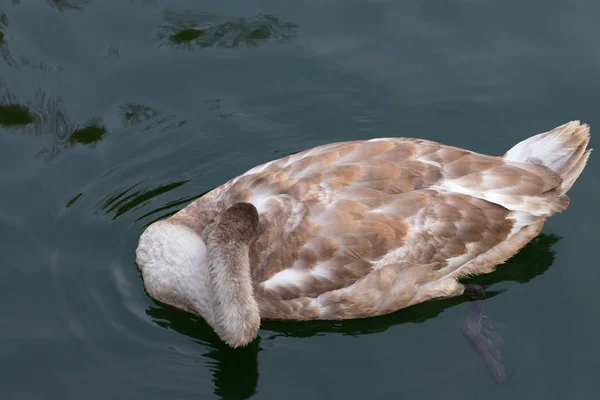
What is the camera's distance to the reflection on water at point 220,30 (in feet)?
38.3

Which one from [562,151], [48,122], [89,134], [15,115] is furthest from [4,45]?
[562,151]

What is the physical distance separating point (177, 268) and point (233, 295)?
853 mm

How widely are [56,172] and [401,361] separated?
437cm

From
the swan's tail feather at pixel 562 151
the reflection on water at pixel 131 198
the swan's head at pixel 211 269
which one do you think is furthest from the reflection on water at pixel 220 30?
the swan's tail feather at pixel 562 151

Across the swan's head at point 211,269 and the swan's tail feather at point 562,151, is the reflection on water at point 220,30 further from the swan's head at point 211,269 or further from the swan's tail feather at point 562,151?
the swan's tail feather at point 562,151

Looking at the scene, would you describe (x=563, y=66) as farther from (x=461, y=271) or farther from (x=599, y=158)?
(x=461, y=271)

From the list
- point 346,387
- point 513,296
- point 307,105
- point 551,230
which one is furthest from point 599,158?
point 346,387

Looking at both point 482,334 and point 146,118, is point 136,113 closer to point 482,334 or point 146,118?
point 146,118

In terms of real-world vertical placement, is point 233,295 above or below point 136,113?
below

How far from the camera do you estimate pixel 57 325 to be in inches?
341

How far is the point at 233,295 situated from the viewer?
8.24 m

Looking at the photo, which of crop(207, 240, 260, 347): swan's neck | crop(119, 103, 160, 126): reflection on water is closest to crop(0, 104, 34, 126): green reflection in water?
crop(119, 103, 160, 126): reflection on water

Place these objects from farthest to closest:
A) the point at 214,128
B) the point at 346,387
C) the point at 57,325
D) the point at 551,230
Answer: the point at 214,128 < the point at 551,230 < the point at 57,325 < the point at 346,387

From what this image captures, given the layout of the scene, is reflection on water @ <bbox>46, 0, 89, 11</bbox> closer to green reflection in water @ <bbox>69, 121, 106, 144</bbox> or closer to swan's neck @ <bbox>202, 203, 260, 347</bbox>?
green reflection in water @ <bbox>69, 121, 106, 144</bbox>
